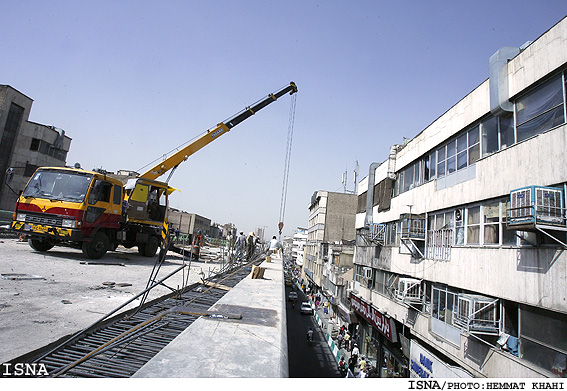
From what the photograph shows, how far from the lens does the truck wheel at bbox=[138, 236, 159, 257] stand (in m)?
15.3

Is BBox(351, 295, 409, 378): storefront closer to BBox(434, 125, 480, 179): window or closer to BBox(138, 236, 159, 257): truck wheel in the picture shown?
BBox(434, 125, 480, 179): window

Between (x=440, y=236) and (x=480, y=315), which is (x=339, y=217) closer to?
(x=440, y=236)

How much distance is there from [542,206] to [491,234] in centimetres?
279

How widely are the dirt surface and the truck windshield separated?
196 centimetres

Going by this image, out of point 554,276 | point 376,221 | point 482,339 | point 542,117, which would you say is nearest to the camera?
point 554,276

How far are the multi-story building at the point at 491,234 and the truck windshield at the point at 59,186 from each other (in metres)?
12.8

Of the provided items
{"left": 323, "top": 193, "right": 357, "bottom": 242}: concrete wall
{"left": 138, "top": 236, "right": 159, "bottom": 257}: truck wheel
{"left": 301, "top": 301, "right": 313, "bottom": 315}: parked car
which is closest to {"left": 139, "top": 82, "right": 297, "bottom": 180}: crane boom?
{"left": 138, "top": 236, "right": 159, "bottom": 257}: truck wheel

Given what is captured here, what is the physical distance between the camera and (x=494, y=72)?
34.0ft

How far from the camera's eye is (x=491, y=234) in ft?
32.7

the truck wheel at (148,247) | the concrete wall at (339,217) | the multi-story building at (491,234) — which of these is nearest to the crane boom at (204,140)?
the truck wheel at (148,247)

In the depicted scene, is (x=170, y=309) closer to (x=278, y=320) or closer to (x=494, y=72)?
(x=278, y=320)

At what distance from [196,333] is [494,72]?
1165cm

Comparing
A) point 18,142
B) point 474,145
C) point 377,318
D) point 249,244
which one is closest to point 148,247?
point 249,244
